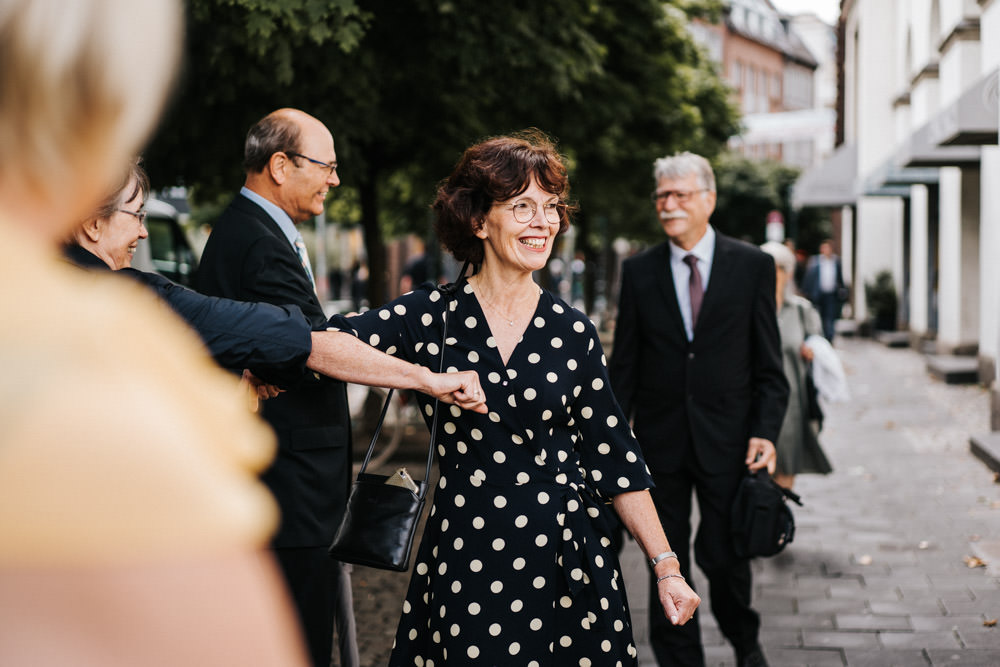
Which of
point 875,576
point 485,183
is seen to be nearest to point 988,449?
point 875,576

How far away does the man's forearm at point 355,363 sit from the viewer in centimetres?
262

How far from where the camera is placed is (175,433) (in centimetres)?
79

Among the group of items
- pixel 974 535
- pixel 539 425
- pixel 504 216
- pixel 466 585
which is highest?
pixel 504 216

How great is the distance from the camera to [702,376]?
4434mm

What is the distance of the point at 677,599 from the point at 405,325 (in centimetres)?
99

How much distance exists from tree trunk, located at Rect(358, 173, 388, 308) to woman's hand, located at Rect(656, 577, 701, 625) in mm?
8264

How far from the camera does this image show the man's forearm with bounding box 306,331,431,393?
262 cm

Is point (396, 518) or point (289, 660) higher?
point (289, 660)

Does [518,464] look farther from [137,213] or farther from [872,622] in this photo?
[872,622]

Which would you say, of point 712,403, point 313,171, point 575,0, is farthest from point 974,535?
point 313,171

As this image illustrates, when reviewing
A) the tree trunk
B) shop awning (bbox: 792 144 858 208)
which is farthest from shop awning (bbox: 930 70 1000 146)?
shop awning (bbox: 792 144 858 208)

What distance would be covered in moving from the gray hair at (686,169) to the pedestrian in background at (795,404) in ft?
6.63

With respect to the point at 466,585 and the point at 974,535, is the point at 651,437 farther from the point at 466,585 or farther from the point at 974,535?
the point at 974,535

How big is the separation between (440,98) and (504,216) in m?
5.83
